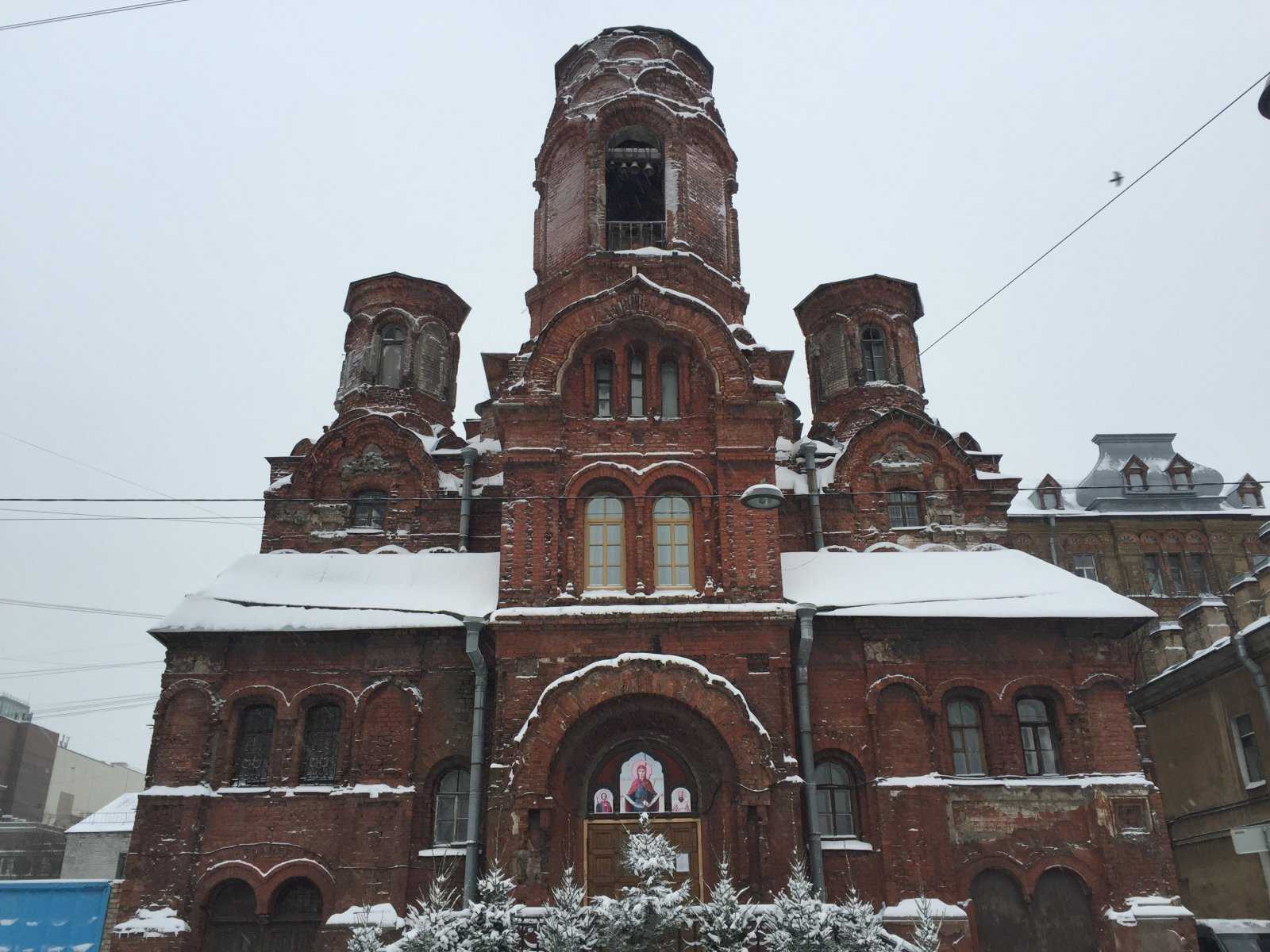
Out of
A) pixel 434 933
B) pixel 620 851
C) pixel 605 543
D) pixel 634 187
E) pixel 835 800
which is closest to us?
pixel 434 933

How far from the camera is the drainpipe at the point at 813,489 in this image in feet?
70.3

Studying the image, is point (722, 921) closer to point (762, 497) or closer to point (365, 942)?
point (365, 942)

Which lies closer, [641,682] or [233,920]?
[641,682]

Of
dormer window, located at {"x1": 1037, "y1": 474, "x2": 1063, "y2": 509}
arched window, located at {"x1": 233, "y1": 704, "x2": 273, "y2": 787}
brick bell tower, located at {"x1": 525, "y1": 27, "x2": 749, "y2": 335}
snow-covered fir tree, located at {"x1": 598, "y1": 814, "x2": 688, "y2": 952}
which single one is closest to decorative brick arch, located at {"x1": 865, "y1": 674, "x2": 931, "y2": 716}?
snow-covered fir tree, located at {"x1": 598, "y1": 814, "x2": 688, "y2": 952}

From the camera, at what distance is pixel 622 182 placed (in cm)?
2419

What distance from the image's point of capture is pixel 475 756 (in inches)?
675

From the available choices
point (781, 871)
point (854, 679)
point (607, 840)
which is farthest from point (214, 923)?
point (854, 679)

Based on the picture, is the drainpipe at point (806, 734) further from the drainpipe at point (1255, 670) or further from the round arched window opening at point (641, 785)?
the drainpipe at point (1255, 670)

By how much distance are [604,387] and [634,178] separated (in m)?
6.97

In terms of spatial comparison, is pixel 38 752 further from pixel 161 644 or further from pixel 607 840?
pixel 607 840

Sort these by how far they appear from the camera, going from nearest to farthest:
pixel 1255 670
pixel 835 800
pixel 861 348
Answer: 1. pixel 835 800
2. pixel 1255 670
3. pixel 861 348

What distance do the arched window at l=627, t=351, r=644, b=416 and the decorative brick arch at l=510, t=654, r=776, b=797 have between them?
16.7 ft

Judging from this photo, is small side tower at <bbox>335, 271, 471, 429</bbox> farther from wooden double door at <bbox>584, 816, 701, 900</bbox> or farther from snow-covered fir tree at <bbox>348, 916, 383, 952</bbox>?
snow-covered fir tree at <bbox>348, 916, 383, 952</bbox>

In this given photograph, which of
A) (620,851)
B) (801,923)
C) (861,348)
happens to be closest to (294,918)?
(620,851)
